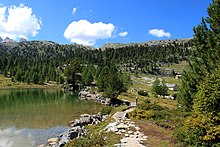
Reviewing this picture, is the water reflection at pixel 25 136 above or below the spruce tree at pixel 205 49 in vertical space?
below

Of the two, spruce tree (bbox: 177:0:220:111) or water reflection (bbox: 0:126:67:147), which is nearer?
spruce tree (bbox: 177:0:220:111)

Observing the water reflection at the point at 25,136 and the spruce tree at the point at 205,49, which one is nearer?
the spruce tree at the point at 205,49

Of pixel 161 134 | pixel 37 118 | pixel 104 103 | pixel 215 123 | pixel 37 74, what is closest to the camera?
pixel 215 123

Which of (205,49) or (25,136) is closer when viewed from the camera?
(205,49)

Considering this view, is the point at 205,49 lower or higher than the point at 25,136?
higher

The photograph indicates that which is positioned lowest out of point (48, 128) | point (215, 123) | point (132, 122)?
point (48, 128)

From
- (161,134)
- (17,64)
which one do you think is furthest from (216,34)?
(17,64)

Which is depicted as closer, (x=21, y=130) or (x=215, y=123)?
(x=215, y=123)

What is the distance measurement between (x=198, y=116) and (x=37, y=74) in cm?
15171

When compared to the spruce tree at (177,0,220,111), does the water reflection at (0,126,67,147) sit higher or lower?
lower

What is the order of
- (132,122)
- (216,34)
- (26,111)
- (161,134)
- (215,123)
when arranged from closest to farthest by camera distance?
(215,123), (161,134), (216,34), (132,122), (26,111)

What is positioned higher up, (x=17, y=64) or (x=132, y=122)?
(x=17, y=64)

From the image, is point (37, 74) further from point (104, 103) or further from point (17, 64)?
point (104, 103)

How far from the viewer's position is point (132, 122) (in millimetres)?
33156
